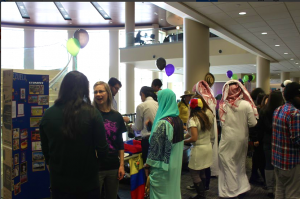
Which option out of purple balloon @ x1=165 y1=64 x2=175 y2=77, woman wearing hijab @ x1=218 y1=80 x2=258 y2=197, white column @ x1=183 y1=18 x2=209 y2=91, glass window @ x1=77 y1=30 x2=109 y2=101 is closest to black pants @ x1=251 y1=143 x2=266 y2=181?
woman wearing hijab @ x1=218 y1=80 x2=258 y2=197

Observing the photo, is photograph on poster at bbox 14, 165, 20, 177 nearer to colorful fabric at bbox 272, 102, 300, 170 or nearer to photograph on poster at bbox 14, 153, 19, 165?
photograph on poster at bbox 14, 153, 19, 165

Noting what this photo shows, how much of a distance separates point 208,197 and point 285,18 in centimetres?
445

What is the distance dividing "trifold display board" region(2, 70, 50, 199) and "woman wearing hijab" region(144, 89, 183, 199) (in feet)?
4.91

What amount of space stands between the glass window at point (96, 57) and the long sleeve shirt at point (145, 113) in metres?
15.7

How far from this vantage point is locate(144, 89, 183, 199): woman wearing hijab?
2682 millimetres

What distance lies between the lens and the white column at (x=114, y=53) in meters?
19.3

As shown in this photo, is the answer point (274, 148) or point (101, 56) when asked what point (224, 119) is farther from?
point (101, 56)

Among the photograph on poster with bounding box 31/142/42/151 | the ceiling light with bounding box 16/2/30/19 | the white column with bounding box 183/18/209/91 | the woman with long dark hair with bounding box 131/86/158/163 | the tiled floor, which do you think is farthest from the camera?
the ceiling light with bounding box 16/2/30/19

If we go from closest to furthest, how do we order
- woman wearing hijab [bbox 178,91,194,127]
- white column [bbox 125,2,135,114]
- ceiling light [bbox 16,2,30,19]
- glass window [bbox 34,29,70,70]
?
1. woman wearing hijab [bbox 178,91,194,127]
2. glass window [bbox 34,29,70,70]
3. white column [bbox 125,2,135,114]
4. ceiling light [bbox 16,2,30,19]

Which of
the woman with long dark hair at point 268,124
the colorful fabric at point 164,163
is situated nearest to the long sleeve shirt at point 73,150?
the colorful fabric at point 164,163

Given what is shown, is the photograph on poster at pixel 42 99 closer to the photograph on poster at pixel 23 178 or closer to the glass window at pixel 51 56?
the photograph on poster at pixel 23 178

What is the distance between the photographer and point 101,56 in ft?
64.9

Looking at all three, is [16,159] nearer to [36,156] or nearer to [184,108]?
[36,156]

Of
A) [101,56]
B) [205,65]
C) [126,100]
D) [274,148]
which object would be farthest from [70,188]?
[101,56]
